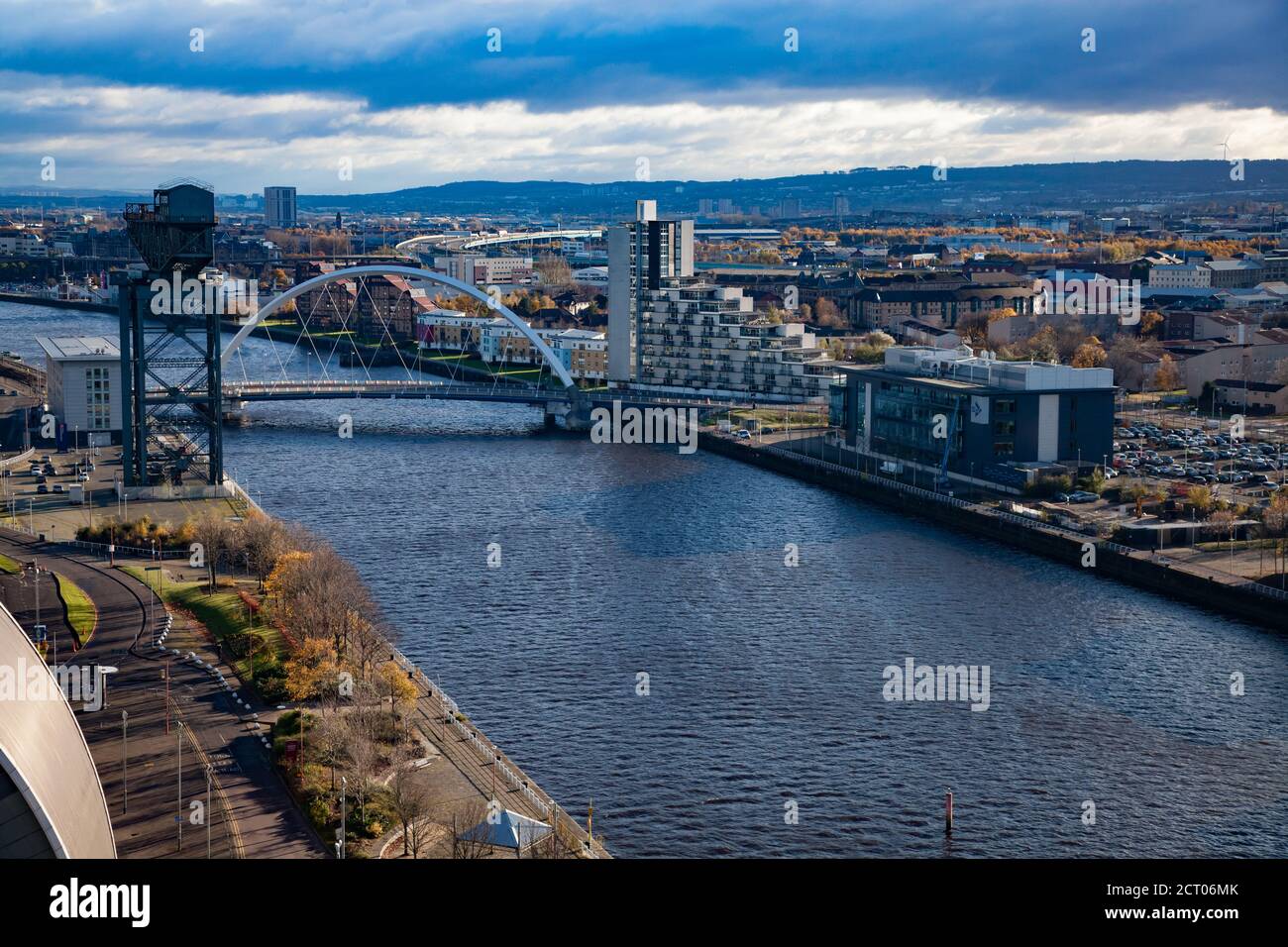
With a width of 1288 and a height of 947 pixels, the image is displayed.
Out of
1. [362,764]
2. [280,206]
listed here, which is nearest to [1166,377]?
[362,764]

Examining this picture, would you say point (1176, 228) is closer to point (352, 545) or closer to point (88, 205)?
point (352, 545)

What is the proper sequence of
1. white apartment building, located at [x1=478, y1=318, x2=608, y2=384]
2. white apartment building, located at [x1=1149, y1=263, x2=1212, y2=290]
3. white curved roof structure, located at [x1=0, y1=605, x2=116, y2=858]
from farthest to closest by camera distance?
white apartment building, located at [x1=1149, y1=263, x2=1212, y2=290], white apartment building, located at [x1=478, y1=318, x2=608, y2=384], white curved roof structure, located at [x1=0, y1=605, x2=116, y2=858]

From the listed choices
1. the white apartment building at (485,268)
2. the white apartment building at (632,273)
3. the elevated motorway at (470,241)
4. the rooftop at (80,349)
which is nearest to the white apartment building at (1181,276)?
the white apartment building at (632,273)

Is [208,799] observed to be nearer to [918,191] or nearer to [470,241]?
[470,241]

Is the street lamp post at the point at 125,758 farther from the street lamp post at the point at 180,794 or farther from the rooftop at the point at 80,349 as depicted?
the rooftop at the point at 80,349

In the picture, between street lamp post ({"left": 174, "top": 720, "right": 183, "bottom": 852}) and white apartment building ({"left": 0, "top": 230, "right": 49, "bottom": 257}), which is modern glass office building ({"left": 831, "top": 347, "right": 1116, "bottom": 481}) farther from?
white apartment building ({"left": 0, "top": 230, "right": 49, "bottom": 257})

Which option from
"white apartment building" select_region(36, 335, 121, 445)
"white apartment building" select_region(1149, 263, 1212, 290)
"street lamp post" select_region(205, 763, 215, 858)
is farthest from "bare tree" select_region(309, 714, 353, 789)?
"white apartment building" select_region(1149, 263, 1212, 290)

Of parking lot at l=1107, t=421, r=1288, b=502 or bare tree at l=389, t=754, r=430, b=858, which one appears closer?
bare tree at l=389, t=754, r=430, b=858
